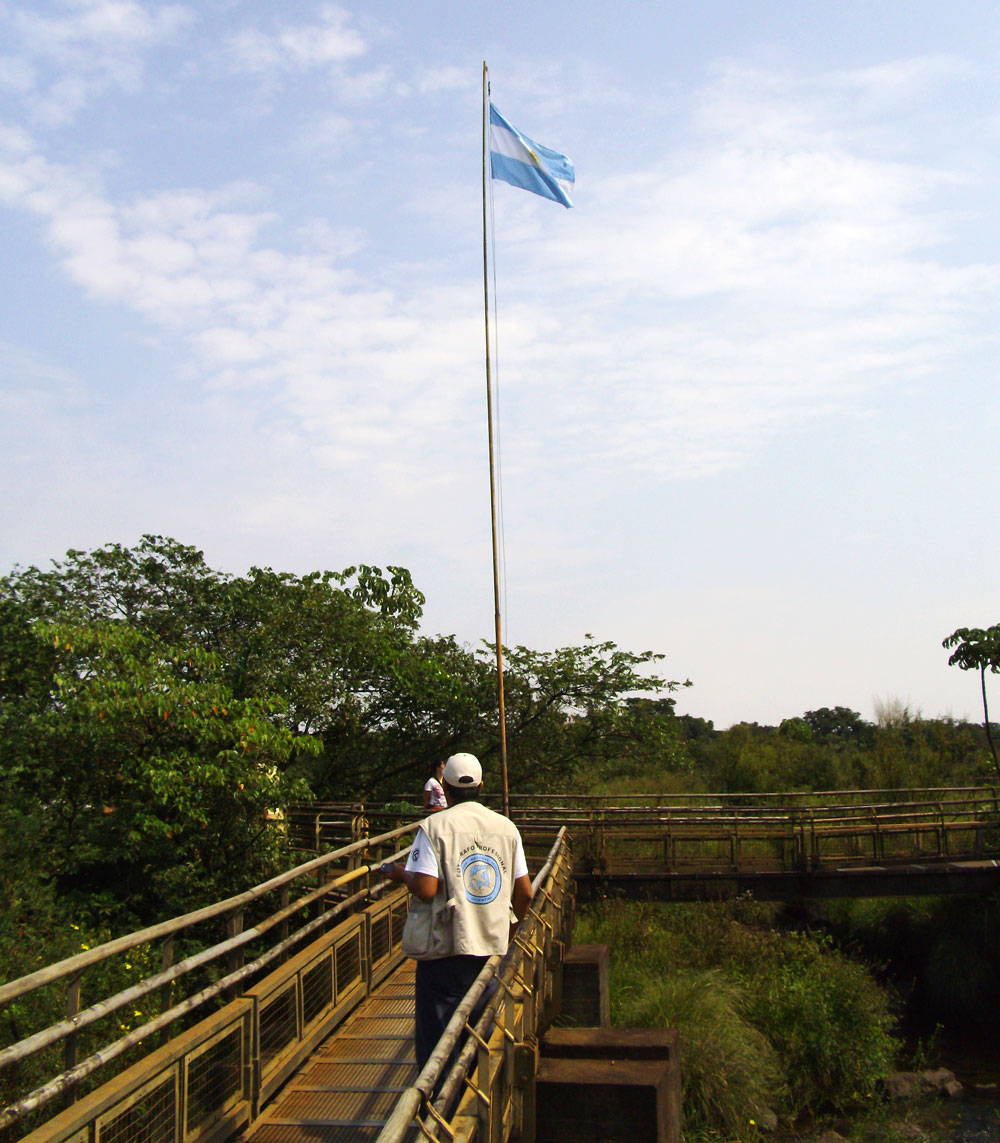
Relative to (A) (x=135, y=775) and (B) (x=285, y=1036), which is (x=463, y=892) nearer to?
(B) (x=285, y=1036)

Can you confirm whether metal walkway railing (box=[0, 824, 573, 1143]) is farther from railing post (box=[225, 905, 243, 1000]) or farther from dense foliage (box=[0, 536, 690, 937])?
dense foliage (box=[0, 536, 690, 937])

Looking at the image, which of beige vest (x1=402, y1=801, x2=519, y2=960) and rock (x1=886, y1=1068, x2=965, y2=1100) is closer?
beige vest (x1=402, y1=801, x2=519, y2=960)

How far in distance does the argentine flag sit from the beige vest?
13.6m

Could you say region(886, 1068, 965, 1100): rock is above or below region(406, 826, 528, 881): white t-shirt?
below

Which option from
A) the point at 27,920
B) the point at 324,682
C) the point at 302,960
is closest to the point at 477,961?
the point at 302,960

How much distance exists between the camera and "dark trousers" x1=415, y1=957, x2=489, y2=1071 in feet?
17.6

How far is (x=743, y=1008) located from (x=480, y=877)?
13.9 meters

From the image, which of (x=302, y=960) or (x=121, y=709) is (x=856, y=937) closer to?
(x=121, y=709)

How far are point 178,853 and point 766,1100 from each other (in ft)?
29.0

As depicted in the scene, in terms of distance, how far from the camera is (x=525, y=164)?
1698 centimetres

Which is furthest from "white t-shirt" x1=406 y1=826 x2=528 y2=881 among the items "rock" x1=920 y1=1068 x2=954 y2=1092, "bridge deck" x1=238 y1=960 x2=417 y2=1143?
"rock" x1=920 y1=1068 x2=954 y2=1092

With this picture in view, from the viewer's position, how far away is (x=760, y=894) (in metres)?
21.3

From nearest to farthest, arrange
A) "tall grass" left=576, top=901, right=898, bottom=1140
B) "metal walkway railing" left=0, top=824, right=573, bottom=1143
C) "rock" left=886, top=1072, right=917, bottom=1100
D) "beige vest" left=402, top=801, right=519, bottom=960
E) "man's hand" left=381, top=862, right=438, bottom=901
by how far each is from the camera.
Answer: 1. "metal walkway railing" left=0, top=824, right=573, bottom=1143
2. "man's hand" left=381, top=862, right=438, bottom=901
3. "beige vest" left=402, top=801, right=519, bottom=960
4. "tall grass" left=576, top=901, right=898, bottom=1140
5. "rock" left=886, top=1072, right=917, bottom=1100

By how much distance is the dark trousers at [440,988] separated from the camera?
17.6 ft
